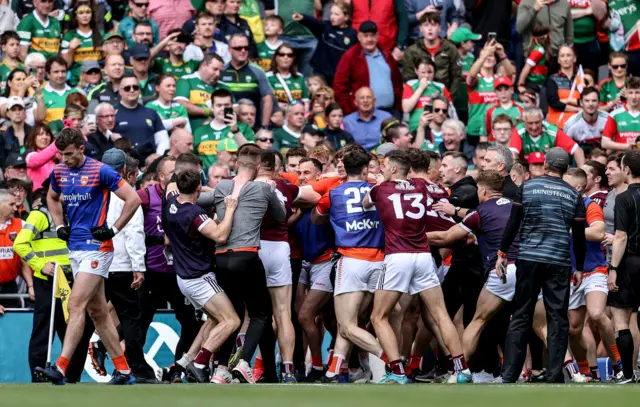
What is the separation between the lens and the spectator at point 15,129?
17922 mm

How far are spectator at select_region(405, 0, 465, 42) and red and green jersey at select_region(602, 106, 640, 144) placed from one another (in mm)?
3658

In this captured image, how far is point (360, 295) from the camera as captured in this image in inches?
529

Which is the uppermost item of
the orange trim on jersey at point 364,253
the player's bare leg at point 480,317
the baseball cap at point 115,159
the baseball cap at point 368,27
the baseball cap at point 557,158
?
the baseball cap at point 557,158

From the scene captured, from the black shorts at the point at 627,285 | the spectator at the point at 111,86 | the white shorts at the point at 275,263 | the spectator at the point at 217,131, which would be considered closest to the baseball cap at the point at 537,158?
the black shorts at the point at 627,285

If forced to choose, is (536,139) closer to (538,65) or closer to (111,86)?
(538,65)

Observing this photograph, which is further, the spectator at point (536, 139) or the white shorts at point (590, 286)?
the spectator at point (536, 139)

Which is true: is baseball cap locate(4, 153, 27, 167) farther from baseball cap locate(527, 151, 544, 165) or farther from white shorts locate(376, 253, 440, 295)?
baseball cap locate(527, 151, 544, 165)

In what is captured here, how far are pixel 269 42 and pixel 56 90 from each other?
385 cm

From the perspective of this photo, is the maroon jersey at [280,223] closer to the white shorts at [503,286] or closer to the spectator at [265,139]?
the white shorts at [503,286]

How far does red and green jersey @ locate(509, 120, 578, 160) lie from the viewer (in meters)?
18.3

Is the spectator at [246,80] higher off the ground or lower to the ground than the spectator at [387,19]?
lower

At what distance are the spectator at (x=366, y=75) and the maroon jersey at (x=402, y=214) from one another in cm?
740

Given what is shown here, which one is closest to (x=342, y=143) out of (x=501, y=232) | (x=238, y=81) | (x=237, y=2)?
(x=238, y=81)

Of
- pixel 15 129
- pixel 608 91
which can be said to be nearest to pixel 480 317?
pixel 15 129
